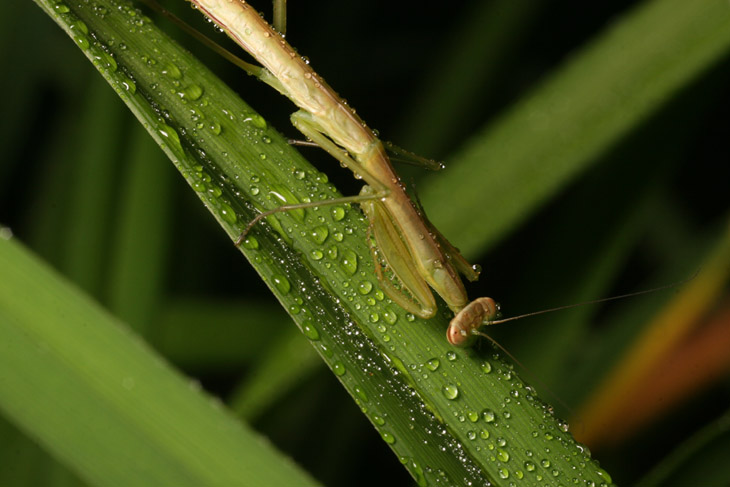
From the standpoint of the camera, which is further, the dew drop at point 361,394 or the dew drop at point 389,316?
the dew drop at point 389,316

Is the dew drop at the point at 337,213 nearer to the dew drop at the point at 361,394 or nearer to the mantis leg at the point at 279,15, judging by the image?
the dew drop at the point at 361,394

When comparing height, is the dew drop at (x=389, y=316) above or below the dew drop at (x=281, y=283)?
below

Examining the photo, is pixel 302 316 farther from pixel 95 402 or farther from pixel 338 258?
pixel 95 402

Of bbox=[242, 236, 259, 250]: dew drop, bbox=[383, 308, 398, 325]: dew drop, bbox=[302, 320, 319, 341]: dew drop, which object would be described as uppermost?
bbox=[242, 236, 259, 250]: dew drop

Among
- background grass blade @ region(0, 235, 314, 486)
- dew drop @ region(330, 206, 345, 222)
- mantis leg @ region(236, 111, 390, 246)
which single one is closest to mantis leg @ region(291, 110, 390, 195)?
mantis leg @ region(236, 111, 390, 246)

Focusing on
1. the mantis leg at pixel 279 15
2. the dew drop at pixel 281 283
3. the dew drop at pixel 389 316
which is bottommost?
the dew drop at pixel 389 316

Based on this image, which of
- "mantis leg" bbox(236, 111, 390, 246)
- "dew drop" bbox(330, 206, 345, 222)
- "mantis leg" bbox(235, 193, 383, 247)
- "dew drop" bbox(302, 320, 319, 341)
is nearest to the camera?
"dew drop" bbox(302, 320, 319, 341)

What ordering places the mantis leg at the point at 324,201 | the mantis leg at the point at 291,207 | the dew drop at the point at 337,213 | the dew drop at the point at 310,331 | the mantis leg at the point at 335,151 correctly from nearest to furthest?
1. the dew drop at the point at 310,331
2. the mantis leg at the point at 291,207
3. the mantis leg at the point at 324,201
4. the dew drop at the point at 337,213
5. the mantis leg at the point at 335,151

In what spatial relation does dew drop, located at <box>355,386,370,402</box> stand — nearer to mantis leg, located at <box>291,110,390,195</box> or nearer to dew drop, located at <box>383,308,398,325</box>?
dew drop, located at <box>383,308,398,325</box>

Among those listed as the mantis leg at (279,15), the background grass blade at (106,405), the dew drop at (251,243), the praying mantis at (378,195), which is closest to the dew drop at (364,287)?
the praying mantis at (378,195)
